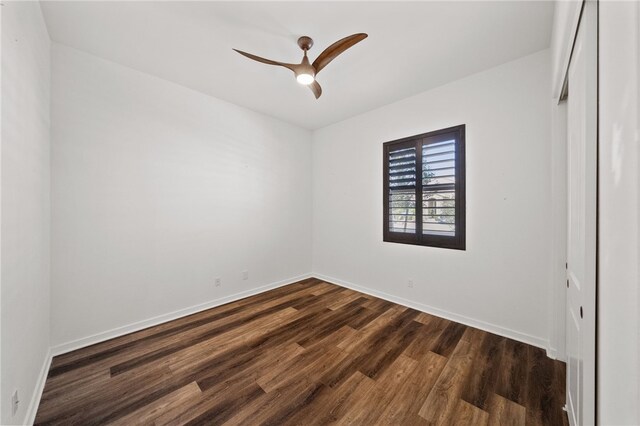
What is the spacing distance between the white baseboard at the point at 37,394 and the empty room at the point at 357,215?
0.03 meters

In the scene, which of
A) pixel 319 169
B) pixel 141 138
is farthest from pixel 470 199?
pixel 141 138

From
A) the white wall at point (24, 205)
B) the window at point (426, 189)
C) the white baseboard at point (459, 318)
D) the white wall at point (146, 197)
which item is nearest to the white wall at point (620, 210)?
the white baseboard at point (459, 318)

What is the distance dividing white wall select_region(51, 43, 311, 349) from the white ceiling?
0.40m

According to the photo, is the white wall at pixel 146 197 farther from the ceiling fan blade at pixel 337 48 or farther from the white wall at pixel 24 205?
the ceiling fan blade at pixel 337 48

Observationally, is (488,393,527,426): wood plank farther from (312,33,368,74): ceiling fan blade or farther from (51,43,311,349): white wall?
(51,43,311,349): white wall

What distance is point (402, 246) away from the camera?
336 cm

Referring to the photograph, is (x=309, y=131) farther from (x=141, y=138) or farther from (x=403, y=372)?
(x=403, y=372)

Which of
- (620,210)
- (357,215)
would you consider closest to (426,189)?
(357,215)

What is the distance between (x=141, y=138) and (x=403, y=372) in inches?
138

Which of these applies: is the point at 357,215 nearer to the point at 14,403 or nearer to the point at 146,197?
the point at 146,197

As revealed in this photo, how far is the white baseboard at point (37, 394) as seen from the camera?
150 cm

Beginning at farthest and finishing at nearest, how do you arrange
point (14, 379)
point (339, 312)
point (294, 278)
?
point (294, 278) → point (339, 312) → point (14, 379)

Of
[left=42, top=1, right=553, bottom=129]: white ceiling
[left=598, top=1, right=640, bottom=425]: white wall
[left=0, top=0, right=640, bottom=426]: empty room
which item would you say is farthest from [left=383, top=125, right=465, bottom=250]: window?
[left=598, top=1, right=640, bottom=425]: white wall

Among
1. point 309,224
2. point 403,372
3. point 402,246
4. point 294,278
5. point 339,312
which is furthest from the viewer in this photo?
point 309,224
